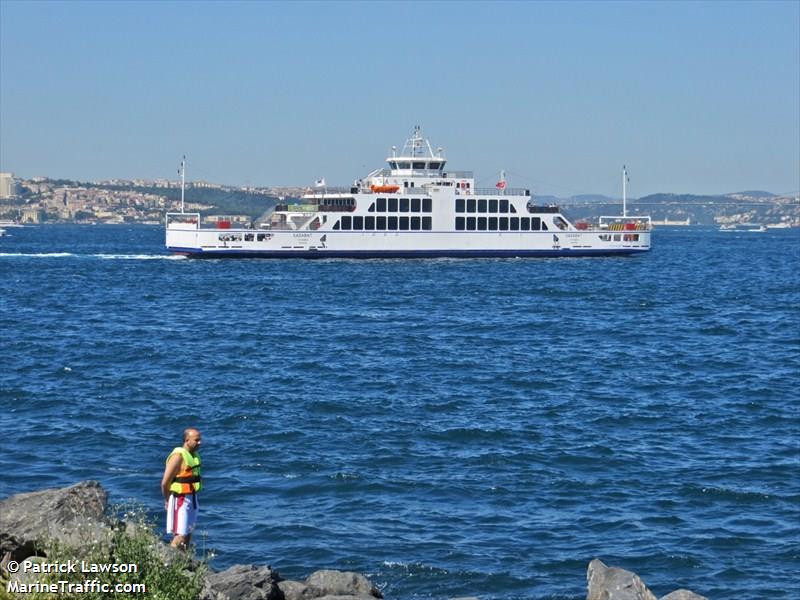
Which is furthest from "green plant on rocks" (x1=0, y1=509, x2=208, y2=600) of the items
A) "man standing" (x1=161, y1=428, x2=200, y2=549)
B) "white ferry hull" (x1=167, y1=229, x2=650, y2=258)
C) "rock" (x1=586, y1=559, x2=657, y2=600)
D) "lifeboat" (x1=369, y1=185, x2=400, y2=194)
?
"lifeboat" (x1=369, y1=185, x2=400, y2=194)

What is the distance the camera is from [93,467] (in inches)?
696

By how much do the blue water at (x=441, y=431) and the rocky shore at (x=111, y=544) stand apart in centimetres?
136

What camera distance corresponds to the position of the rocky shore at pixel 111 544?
9844 mm

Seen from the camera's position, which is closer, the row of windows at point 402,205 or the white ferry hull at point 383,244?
the white ferry hull at point 383,244

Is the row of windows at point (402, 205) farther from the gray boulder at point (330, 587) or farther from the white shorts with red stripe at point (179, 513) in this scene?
the white shorts with red stripe at point (179, 513)

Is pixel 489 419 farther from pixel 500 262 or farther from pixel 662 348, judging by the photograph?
pixel 500 262

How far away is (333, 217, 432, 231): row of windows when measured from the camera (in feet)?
230

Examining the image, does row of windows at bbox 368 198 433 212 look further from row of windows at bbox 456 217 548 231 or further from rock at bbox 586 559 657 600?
rock at bbox 586 559 657 600

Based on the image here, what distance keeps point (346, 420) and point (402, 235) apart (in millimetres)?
49762

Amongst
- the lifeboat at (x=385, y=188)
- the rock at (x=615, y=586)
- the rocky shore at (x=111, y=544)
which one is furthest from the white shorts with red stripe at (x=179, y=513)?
the lifeboat at (x=385, y=188)

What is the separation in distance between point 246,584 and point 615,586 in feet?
11.2

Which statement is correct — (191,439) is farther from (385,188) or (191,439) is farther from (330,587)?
(385,188)

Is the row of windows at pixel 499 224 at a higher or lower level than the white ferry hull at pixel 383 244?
higher

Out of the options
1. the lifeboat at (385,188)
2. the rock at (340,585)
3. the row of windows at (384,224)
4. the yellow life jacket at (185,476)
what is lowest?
the rock at (340,585)
